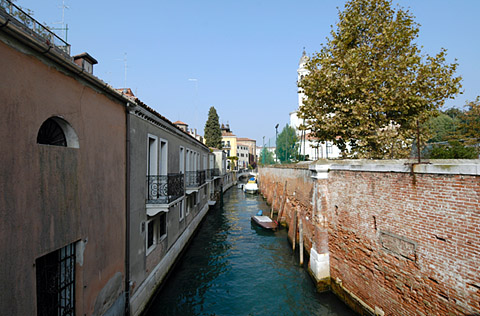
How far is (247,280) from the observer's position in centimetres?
1010

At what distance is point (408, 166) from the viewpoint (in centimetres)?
574

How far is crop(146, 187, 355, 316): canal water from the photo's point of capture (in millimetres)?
8008

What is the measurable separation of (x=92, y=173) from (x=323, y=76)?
10384 mm

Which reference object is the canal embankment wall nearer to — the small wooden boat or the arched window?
the arched window

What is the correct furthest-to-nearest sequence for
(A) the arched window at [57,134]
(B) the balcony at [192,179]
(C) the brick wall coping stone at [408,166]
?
(B) the balcony at [192,179]
(C) the brick wall coping stone at [408,166]
(A) the arched window at [57,134]

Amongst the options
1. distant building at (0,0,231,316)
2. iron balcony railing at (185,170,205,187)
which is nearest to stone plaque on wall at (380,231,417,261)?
distant building at (0,0,231,316)

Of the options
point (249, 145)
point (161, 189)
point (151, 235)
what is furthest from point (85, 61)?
point (249, 145)

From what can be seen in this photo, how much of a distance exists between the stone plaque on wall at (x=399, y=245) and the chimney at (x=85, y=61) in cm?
747

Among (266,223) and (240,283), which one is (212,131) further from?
(240,283)

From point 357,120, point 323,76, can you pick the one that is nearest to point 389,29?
point 323,76

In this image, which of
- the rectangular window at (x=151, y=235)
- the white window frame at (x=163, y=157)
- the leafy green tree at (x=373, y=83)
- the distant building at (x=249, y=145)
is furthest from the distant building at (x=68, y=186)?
the distant building at (x=249, y=145)

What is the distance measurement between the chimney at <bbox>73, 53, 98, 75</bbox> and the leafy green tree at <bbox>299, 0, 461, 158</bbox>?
9174 mm

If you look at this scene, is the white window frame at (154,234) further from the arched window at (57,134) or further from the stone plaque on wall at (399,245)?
the stone plaque on wall at (399,245)

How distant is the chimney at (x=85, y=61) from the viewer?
569 cm
